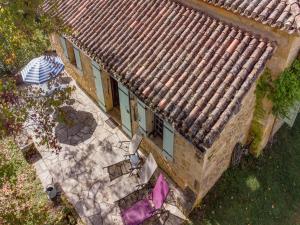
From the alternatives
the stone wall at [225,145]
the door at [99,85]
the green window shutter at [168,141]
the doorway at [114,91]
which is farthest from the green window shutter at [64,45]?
the stone wall at [225,145]

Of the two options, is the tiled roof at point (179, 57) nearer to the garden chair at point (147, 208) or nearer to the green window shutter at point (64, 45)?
the green window shutter at point (64, 45)

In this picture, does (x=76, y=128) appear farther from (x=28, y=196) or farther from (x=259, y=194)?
(x=259, y=194)

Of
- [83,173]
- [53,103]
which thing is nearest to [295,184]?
[83,173]

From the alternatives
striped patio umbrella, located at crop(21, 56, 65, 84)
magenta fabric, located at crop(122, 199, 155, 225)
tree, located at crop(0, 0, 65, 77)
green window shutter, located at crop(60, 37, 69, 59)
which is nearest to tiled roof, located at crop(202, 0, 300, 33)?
tree, located at crop(0, 0, 65, 77)

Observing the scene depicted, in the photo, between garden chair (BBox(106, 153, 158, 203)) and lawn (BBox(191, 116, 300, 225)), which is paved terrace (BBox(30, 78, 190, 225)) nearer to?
garden chair (BBox(106, 153, 158, 203))

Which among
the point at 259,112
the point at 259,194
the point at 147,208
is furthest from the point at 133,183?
the point at 259,112

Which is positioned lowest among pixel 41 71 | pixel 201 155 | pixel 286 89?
pixel 201 155
